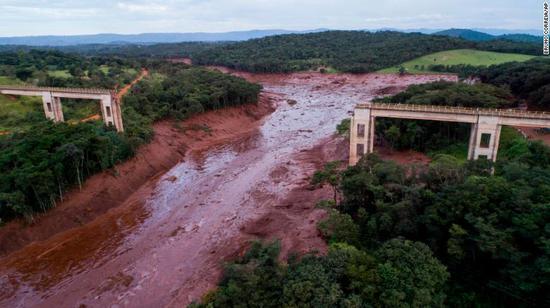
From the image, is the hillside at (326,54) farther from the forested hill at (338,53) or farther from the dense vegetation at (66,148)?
the dense vegetation at (66,148)

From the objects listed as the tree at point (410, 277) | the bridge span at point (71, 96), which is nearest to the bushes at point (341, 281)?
the tree at point (410, 277)

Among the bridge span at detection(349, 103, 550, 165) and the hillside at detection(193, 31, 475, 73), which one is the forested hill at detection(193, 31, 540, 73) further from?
the bridge span at detection(349, 103, 550, 165)

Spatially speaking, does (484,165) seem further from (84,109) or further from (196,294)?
(84,109)

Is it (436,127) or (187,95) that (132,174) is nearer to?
(187,95)

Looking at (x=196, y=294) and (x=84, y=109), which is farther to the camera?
(x=84, y=109)

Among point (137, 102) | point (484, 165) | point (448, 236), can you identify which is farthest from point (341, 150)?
point (137, 102)
